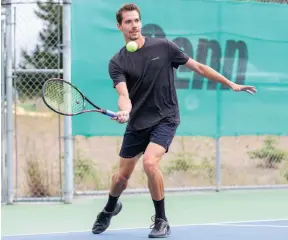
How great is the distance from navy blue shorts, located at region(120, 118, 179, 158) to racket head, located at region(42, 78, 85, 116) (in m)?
0.50

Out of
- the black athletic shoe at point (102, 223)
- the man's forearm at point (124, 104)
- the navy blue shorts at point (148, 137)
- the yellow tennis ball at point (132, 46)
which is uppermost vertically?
the yellow tennis ball at point (132, 46)

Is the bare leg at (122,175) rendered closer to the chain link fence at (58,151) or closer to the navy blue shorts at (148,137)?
the navy blue shorts at (148,137)

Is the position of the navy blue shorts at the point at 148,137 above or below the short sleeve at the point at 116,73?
below

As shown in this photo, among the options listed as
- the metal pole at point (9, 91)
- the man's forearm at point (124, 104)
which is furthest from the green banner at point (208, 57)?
the man's forearm at point (124, 104)

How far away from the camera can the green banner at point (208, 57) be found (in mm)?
8609

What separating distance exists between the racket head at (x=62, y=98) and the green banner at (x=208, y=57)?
2.62m

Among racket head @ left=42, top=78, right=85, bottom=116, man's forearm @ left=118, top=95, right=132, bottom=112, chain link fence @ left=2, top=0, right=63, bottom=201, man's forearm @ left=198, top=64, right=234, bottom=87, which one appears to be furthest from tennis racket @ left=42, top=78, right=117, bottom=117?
chain link fence @ left=2, top=0, right=63, bottom=201

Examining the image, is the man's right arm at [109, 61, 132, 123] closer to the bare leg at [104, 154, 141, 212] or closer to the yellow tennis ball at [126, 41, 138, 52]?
the yellow tennis ball at [126, 41, 138, 52]

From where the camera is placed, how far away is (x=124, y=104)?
221 inches

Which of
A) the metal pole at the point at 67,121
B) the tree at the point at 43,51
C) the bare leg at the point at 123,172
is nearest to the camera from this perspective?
the bare leg at the point at 123,172

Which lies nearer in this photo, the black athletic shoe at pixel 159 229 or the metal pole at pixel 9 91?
the black athletic shoe at pixel 159 229

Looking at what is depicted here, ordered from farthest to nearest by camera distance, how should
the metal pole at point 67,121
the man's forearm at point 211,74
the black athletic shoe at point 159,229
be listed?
the metal pole at point 67,121, the man's forearm at point 211,74, the black athletic shoe at point 159,229

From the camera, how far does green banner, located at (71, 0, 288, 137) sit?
861 centimetres

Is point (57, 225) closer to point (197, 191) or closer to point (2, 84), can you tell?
point (2, 84)
